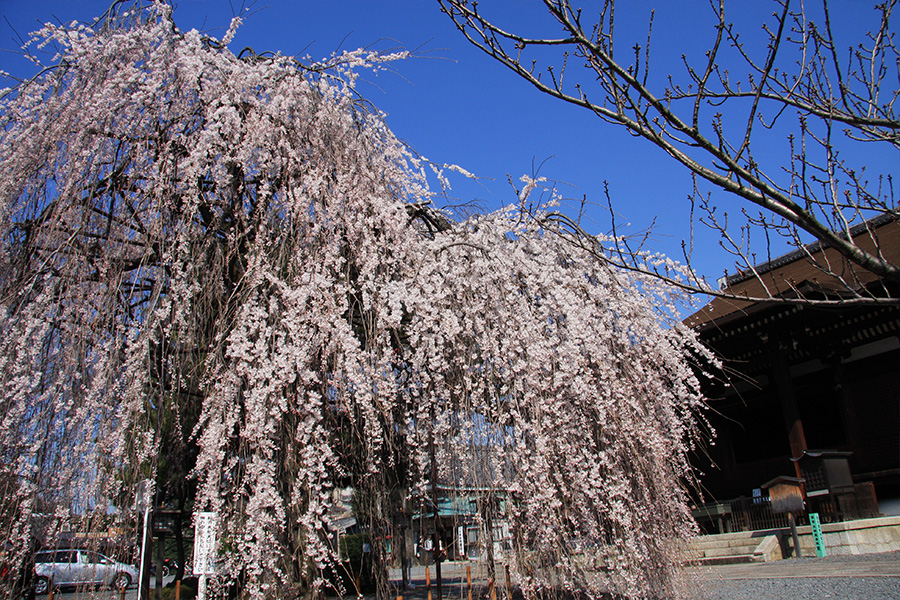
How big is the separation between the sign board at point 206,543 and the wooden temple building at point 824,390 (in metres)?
6.49

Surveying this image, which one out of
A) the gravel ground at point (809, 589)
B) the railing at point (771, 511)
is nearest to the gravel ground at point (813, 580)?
the gravel ground at point (809, 589)

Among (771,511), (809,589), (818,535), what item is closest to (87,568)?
(809,589)

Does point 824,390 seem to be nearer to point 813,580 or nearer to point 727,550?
point 727,550

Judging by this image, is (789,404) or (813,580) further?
(789,404)

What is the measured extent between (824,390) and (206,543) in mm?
10699

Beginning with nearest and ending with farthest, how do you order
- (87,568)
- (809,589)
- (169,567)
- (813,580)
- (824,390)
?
(87,568) → (809,589) → (813,580) → (824,390) → (169,567)

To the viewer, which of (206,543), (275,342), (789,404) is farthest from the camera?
(789,404)

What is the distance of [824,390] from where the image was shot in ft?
33.8

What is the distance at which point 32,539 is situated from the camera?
346 cm

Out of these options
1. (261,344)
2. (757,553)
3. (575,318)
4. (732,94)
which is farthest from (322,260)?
(757,553)

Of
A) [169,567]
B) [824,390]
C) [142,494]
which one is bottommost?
[169,567]

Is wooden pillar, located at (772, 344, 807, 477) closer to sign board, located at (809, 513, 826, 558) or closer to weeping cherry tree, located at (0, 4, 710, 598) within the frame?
sign board, located at (809, 513, 826, 558)

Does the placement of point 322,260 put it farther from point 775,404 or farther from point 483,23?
point 775,404

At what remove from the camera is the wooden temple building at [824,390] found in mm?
8562
